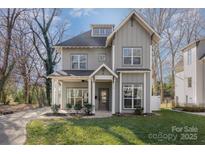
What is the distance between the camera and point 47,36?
16.5 m

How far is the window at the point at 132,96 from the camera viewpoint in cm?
1253

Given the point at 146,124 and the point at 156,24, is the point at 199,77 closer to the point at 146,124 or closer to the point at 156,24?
the point at 156,24

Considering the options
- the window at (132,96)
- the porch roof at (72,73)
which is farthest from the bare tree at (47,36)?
the window at (132,96)

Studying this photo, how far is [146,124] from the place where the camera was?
952cm

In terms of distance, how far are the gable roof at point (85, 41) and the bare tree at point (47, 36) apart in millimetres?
2021

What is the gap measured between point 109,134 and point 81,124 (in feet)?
4.78

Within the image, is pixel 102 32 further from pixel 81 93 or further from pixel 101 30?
pixel 81 93

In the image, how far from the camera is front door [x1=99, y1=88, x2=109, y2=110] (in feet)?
45.2

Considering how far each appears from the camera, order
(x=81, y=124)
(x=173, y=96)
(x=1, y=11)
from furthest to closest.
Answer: (x=173, y=96)
(x=1, y=11)
(x=81, y=124)

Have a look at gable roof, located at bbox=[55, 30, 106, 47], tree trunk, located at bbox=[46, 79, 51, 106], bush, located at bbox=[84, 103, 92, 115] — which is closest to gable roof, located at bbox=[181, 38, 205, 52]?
gable roof, located at bbox=[55, 30, 106, 47]

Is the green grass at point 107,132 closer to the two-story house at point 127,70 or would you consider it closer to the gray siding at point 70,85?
the two-story house at point 127,70

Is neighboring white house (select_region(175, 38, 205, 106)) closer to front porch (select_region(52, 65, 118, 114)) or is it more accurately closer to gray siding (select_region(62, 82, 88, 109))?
front porch (select_region(52, 65, 118, 114))

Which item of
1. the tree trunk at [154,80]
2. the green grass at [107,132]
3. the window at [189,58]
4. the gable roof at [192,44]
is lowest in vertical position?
the green grass at [107,132]
